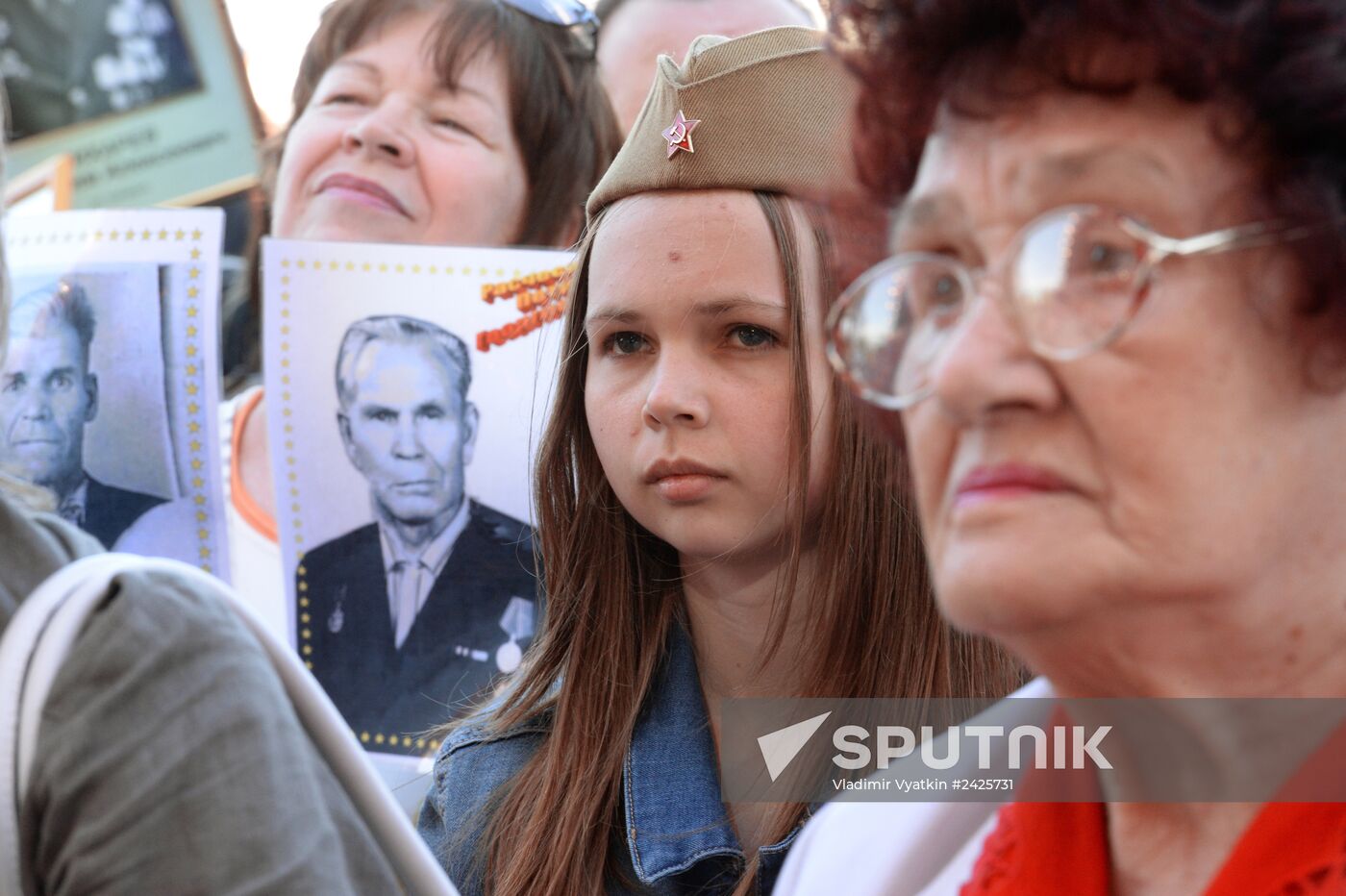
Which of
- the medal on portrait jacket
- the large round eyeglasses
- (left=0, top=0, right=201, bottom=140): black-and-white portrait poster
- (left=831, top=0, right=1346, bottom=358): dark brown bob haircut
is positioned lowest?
the medal on portrait jacket

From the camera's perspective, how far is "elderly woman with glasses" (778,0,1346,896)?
1.18 metres

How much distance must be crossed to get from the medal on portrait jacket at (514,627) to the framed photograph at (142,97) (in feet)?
4.46

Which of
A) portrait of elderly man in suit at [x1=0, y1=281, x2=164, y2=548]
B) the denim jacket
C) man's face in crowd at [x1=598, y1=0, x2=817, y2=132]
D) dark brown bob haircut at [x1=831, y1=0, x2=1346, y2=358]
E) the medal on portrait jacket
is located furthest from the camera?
man's face in crowd at [x1=598, y1=0, x2=817, y2=132]

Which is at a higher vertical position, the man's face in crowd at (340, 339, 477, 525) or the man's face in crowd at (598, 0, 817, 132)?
the man's face in crowd at (598, 0, 817, 132)

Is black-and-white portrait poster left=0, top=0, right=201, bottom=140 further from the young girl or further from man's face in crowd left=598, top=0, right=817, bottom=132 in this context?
the young girl

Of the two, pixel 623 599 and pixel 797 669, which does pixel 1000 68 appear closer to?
pixel 797 669

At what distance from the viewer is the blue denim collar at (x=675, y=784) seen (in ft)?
7.06

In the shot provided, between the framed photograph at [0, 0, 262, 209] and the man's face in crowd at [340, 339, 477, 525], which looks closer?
the man's face in crowd at [340, 339, 477, 525]

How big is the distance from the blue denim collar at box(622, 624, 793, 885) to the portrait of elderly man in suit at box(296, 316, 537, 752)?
451mm

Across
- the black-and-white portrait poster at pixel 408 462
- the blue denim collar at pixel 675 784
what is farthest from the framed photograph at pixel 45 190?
the blue denim collar at pixel 675 784

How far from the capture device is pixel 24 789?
126 cm

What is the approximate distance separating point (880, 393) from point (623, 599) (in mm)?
1142

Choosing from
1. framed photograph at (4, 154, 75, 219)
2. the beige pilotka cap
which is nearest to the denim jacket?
the beige pilotka cap

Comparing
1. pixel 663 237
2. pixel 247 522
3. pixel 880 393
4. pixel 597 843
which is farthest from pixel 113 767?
pixel 247 522
